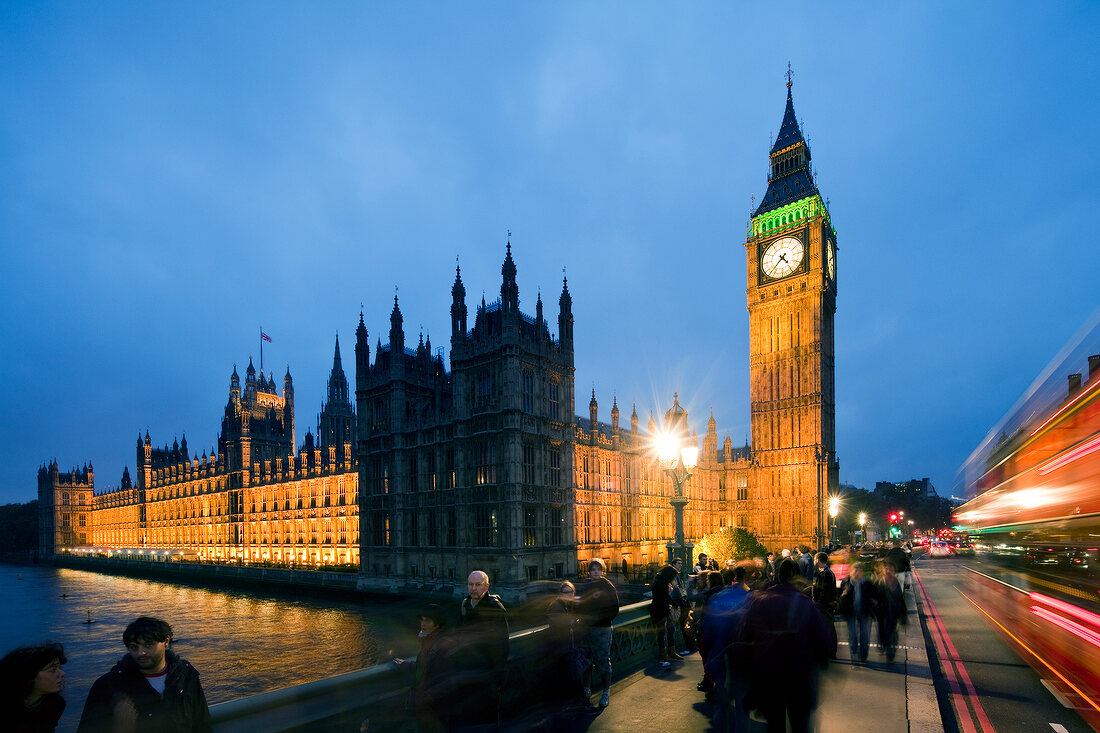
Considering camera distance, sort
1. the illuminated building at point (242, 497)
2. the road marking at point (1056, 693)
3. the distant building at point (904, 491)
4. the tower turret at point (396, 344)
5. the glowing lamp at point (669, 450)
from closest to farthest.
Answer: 1. the road marking at point (1056, 693)
2. the glowing lamp at point (669, 450)
3. the tower turret at point (396, 344)
4. the illuminated building at point (242, 497)
5. the distant building at point (904, 491)

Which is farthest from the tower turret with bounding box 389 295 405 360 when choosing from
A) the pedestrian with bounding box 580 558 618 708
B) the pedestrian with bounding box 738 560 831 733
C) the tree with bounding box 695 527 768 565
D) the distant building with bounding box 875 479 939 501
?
the distant building with bounding box 875 479 939 501

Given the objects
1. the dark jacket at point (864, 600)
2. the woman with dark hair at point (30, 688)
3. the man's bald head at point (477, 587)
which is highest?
the woman with dark hair at point (30, 688)

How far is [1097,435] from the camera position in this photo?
12844 mm

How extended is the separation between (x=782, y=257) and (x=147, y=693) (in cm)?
7800

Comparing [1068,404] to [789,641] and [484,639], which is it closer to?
[789,641]

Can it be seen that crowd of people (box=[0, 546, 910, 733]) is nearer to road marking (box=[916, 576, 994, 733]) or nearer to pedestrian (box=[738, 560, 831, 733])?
pedestrian (box=[738, 560, 831, 733])

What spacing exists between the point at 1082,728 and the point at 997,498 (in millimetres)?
23506

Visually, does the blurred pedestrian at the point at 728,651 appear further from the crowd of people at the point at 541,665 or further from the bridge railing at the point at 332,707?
the bridge railing at the point at 332,707

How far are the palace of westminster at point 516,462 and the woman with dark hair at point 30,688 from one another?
1963 cm

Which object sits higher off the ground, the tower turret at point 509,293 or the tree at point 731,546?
the tower turret at point 509,293

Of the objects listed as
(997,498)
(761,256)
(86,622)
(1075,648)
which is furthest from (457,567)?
(761,256)

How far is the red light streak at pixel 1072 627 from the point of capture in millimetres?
13738

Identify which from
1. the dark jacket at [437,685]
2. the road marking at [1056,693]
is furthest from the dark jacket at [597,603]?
the road marking at [1056,693]

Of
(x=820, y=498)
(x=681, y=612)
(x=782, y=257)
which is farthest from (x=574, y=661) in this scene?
(x=782, y=257)
